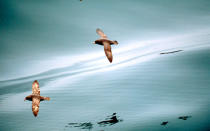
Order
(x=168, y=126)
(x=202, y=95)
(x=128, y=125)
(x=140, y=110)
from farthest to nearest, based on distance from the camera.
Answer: (x=202, y=95) < (x=140, y=110) < (x=128, y=125) < (x=168, y=126)

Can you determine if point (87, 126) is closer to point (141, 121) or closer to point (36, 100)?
point (141, 121)

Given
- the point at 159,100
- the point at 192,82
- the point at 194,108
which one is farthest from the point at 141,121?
the point at 192,82

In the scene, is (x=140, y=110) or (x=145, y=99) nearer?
(x=140, y=110)

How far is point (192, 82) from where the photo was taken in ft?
121

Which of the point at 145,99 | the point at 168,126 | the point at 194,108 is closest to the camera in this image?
the point at 168,126

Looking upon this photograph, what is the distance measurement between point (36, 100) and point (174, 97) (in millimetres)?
22150

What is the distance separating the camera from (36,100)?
16094 mm

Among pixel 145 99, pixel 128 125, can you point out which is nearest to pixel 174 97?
pixel 145 99

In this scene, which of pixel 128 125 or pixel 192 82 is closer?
pixel 128 125

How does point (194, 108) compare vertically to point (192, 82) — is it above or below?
below

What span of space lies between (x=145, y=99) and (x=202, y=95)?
27.5 ft

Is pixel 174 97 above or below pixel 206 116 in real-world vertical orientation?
above

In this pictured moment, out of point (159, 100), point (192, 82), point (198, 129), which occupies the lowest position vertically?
point (198, 129)

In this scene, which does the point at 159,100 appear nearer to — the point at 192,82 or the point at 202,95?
the point at 202,95
